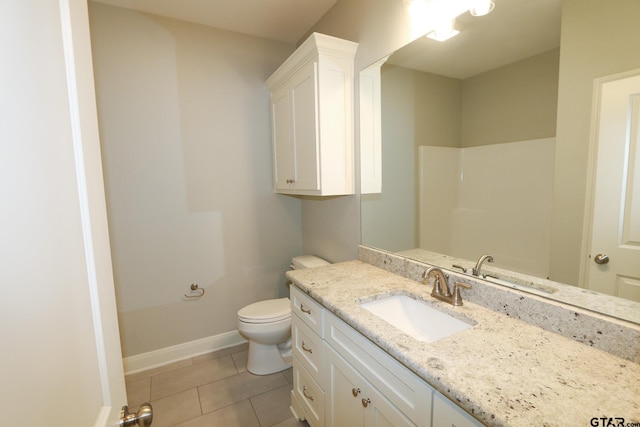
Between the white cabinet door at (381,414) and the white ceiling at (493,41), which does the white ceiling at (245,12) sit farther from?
the white cabinet door at (381,414)

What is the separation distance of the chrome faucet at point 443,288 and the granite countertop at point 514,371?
5cm

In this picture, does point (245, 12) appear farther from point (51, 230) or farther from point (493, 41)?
point (51, 230)

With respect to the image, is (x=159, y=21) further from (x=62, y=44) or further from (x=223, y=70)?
(x=62, y=44)

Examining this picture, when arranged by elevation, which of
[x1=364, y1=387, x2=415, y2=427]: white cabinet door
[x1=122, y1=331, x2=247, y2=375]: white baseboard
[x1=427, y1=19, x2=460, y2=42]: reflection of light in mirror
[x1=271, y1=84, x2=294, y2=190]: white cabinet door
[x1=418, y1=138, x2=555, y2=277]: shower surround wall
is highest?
[x1=427, y1=19, x2=460, y2=42]: reflection of light in mirror

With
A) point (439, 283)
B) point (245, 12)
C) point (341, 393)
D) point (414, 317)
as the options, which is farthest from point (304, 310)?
point (245, 12)

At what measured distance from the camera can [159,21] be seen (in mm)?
2070

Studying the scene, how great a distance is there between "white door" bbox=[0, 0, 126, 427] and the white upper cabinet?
4.03ft

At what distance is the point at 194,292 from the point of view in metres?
2.33

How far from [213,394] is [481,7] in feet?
8.33

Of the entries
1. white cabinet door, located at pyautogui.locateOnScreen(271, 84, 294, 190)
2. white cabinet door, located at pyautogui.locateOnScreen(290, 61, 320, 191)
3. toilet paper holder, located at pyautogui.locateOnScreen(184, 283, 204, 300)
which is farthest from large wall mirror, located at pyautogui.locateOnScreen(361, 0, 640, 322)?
toilet paper holder, located at pyautogui.locateOnScreen(184, 283, 204, 300)

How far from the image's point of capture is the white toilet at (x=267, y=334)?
6.54 feet

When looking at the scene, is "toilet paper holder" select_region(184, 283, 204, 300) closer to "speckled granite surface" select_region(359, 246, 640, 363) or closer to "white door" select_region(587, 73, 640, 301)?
"speckled granite surface" select_region(359, 246, 640, 363)

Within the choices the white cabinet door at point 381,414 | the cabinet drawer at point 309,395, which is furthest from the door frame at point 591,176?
the cabinet drawer at point 309,395

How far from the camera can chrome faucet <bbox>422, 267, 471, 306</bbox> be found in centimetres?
119
